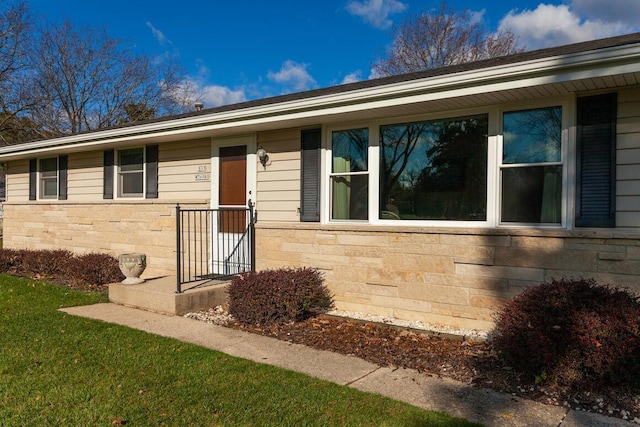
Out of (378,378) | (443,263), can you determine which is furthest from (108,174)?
(378,378)

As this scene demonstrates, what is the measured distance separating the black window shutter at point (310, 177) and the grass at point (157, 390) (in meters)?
2.55

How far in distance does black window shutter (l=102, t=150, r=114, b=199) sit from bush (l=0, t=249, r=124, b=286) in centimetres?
136

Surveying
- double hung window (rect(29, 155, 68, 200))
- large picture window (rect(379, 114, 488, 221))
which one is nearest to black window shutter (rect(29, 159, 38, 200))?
double hung window (rect(29, 155, 68, 200))

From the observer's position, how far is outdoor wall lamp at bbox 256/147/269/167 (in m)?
6.79

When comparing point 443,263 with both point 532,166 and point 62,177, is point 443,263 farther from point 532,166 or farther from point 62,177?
point 62,177

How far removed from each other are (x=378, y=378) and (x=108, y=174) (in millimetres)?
7544

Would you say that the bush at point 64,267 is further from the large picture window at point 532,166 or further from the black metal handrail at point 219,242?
the large picture window at point 532,166

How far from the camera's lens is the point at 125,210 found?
8648 millimetres

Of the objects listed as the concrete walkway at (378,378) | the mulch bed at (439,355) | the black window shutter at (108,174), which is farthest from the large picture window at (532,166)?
the black window shutter at (108,174)

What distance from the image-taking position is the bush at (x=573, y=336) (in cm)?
322

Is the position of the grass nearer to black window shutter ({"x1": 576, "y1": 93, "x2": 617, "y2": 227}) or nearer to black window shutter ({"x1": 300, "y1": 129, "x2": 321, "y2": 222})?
black window shutter ({"x1": 300, "y1": 129, "x2": 321, "y2": 222})

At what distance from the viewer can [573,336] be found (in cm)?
338

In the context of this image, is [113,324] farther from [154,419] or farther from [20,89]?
[20,89]

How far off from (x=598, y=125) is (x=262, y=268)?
14.8 ft
